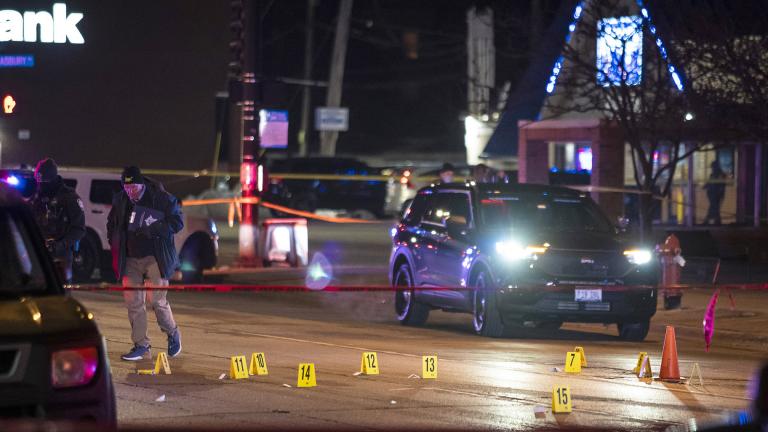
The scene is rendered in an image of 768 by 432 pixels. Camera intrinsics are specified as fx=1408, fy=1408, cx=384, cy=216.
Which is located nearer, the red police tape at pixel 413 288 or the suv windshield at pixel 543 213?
the red police tape at pixel 413 288

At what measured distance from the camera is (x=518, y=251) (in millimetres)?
15297

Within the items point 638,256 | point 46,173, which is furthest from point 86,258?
point 638,256

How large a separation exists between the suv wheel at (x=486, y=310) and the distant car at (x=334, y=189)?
26517 mm

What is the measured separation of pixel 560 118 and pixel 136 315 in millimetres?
18940

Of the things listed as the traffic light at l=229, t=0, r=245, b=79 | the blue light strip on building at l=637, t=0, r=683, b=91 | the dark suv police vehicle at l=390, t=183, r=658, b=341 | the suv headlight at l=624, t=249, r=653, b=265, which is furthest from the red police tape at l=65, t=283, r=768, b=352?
the traffic light at l=229, t=0, r=245, b=79

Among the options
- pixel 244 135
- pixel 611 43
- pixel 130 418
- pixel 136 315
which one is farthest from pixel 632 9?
pixel 130 418

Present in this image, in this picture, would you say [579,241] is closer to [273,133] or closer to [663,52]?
[663,52]

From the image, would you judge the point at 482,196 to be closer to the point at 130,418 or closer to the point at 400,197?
the point at 130,418

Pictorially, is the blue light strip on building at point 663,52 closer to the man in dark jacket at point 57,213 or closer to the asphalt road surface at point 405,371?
the asphalt road surface at point 405,371

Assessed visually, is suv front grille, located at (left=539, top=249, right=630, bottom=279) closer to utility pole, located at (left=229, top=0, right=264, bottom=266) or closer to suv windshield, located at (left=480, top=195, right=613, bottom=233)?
suv windshield, located at (left=480, top=195, right=613, bottom=233)

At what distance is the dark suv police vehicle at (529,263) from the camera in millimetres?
15234

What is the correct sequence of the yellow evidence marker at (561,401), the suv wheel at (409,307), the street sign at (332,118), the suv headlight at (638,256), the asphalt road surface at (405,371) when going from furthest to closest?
the street sign at (332,118), the suv wheel at (409,307), the suv headlight at (638,256), the yellow evidence marker at (561,401), the asphalt road surface at (405,371)

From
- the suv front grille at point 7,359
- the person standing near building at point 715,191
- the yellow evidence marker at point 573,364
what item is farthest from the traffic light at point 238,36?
the suv front grille at point 7,359

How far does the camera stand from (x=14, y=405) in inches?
246
